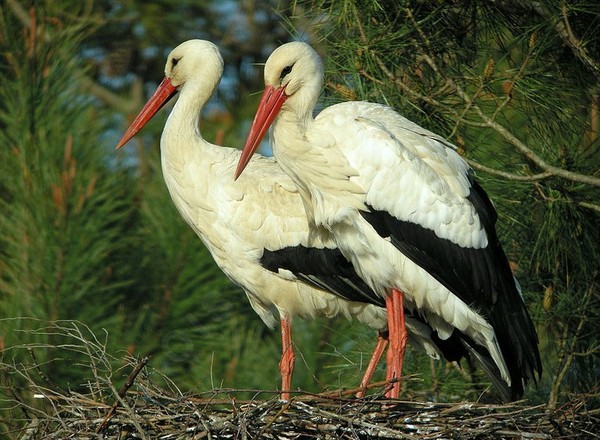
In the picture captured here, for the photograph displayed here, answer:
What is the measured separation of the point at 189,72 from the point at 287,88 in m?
0.81

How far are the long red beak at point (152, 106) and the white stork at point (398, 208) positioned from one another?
2.86ft

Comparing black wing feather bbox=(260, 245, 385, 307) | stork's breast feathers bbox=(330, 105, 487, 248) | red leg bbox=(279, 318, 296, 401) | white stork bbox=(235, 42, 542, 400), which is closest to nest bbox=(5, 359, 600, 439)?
white stork bbox=(235, 42, 542, 400)

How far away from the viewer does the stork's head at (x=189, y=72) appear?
543 centimetres

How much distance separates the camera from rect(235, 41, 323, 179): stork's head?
4.79 m

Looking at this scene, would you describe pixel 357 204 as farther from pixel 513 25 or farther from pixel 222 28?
pixel 222 28

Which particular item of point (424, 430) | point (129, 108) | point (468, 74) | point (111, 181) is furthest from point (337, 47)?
point (129, 108)

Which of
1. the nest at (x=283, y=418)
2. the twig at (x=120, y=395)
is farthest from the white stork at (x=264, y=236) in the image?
the twig at (x=120, y=395)

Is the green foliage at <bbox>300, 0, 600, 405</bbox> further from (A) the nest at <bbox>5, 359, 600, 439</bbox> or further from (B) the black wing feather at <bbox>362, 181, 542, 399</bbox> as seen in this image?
(A) the nest at <bbox>5, 359, 600, 439</bbox>

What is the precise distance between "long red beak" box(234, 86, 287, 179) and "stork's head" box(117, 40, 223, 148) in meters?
0.66

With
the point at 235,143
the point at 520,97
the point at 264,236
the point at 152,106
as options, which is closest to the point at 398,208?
the point at 264,236

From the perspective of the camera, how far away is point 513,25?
497cm

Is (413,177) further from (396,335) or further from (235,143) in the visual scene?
(235,143)

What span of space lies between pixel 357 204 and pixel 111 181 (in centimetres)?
298

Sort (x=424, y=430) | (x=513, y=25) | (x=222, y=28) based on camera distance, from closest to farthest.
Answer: (x=424, y=430) → (x=513, y=25) → (x=222, y=28)
